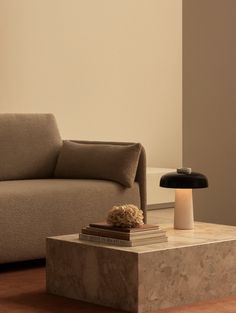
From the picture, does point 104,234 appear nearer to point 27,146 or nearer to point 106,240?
point 106,240

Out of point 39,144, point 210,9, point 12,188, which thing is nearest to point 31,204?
point 12,188

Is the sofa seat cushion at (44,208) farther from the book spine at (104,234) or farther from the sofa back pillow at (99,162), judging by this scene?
the book spine at (104,234)

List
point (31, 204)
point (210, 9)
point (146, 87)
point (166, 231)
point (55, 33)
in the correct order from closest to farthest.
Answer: point (166, 231)
point (31, 204)
point (210, 9)
point (55, 33)
point (146, 87)

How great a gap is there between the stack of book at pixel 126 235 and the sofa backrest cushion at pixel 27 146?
1544 millimetres

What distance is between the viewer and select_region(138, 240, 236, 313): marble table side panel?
360 cm

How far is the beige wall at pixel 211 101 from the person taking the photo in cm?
510

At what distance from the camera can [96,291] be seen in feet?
12.3

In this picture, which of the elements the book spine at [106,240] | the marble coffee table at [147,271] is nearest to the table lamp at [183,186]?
the marble coffee table at [147,271]

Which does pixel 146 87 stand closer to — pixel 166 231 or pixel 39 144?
pixel 39 144

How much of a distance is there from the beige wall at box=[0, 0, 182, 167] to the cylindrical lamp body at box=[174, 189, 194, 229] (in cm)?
262

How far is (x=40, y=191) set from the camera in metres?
4.77

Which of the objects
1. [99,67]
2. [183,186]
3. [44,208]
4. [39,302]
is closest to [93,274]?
[39,302]

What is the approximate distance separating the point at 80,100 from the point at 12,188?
Answer: 7.98 feet

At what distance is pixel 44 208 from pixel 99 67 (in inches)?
105
